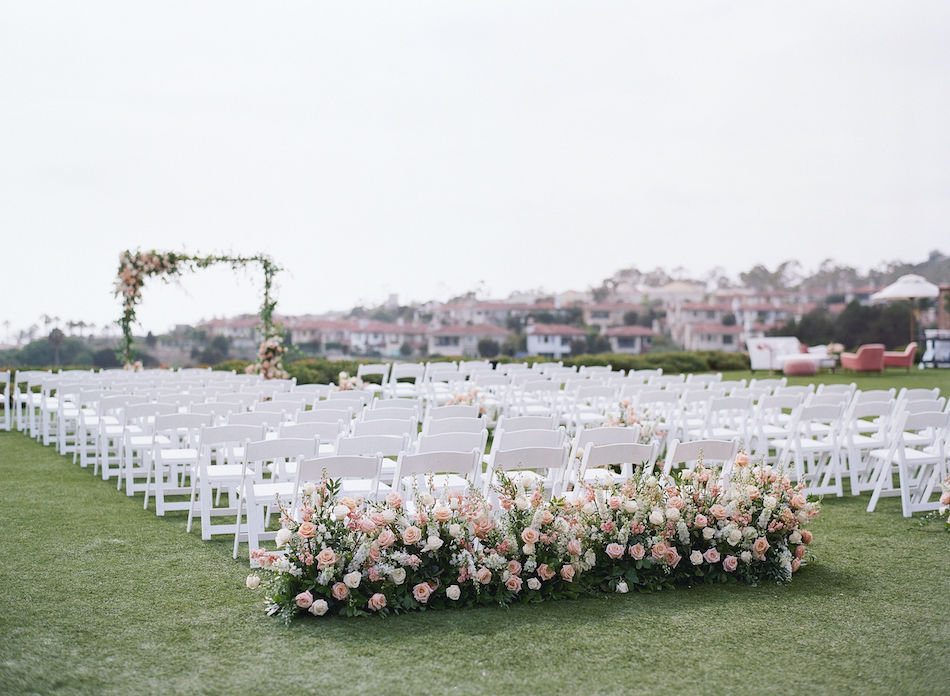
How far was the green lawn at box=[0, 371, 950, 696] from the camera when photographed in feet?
10.7

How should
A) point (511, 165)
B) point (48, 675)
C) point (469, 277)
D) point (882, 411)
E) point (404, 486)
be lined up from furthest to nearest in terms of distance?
point (469, 277), point (511, 165), point (882, 411), point (404, 486), point (48, 675)

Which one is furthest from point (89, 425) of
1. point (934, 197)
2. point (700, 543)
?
point (934, 197)

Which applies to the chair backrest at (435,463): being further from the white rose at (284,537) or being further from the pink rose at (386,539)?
the white rose at (284,537)

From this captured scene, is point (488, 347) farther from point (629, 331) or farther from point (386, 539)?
point (386, 539)

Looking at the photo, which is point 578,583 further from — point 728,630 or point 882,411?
point 882,411

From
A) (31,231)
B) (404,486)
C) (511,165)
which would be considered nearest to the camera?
(404,486)

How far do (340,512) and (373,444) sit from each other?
2.55ft

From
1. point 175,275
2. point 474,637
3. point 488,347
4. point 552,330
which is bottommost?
point 474,637

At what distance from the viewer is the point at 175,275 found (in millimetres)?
15562

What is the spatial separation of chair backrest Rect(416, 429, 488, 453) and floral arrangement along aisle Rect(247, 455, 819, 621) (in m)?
0.39

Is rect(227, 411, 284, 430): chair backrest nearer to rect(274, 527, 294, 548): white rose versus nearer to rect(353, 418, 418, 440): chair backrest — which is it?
rect(353, 418, 418, 440): chair backrest

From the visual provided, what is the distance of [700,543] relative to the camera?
4645mm

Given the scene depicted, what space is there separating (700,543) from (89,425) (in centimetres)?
652

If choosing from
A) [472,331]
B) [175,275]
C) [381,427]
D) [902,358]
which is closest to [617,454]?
[381,427]
